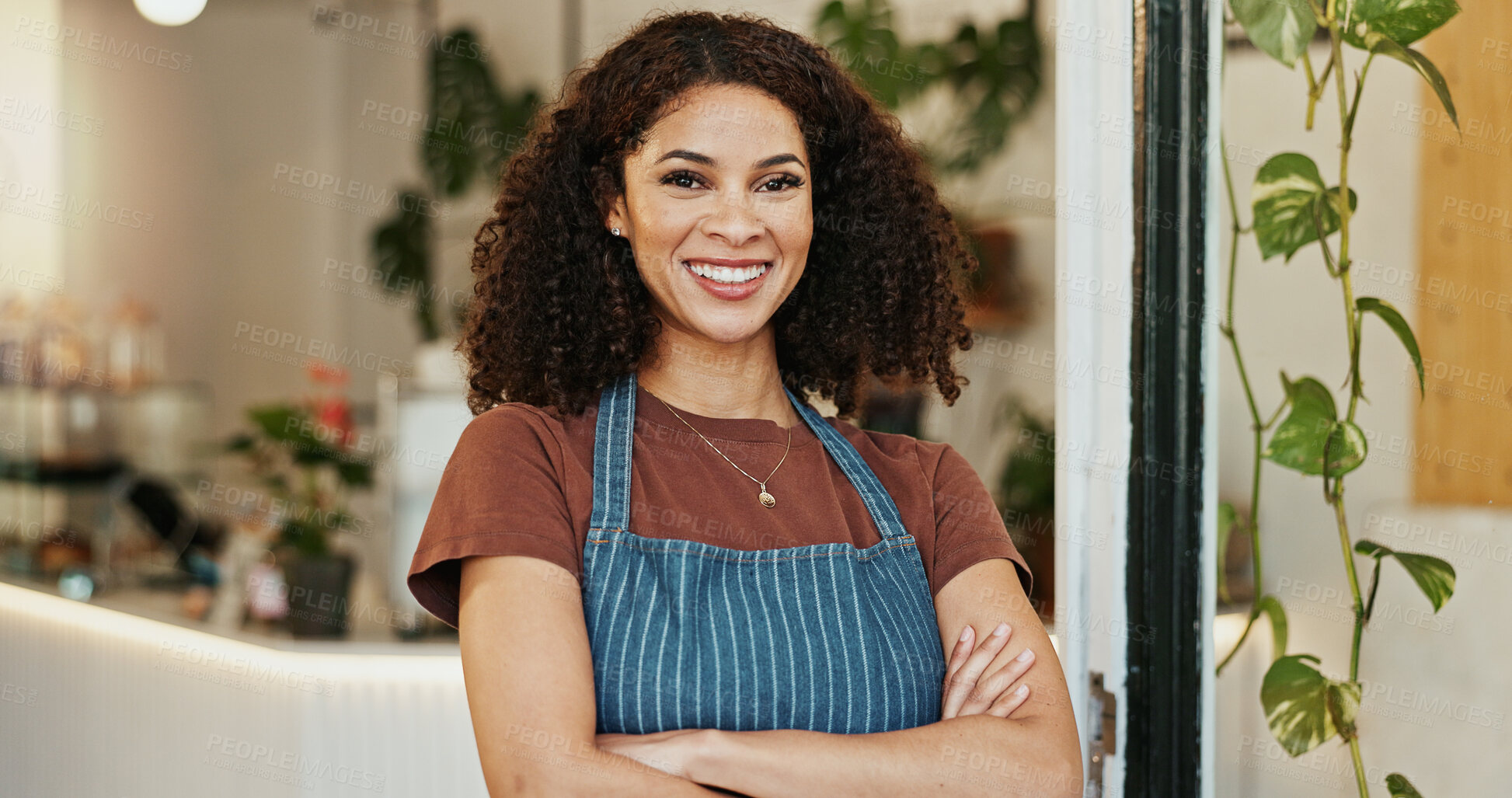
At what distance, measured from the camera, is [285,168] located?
5.36 meters

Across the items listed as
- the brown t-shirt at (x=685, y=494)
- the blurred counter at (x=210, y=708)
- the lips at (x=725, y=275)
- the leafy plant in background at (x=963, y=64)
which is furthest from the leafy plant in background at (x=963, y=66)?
the lips at (x=725, y=275)

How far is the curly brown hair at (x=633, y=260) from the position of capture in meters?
1.28

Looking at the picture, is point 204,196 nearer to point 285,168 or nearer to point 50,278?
point 285,168

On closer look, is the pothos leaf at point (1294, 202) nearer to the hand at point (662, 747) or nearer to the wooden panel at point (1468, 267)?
the wooden panel at point (1468, 267)

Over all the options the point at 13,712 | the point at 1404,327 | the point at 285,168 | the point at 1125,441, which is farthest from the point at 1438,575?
the point at 285,168

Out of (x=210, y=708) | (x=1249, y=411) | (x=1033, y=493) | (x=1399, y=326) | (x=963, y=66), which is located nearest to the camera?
(x=1399, y=326)

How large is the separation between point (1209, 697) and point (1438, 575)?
34 cm

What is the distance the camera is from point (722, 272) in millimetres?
1246

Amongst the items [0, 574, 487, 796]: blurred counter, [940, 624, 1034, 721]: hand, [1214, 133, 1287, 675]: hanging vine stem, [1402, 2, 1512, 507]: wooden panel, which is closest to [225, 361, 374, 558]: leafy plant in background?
[0, 574, 487, 796]: blurred counter

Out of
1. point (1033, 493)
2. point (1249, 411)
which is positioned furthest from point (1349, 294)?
point (1033, 493)

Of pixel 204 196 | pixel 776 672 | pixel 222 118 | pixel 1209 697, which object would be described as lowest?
pixel 1209 697

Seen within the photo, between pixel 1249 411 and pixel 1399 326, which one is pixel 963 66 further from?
pixel 1399 326

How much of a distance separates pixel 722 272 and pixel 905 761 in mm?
505

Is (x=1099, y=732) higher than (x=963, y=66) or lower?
lower
